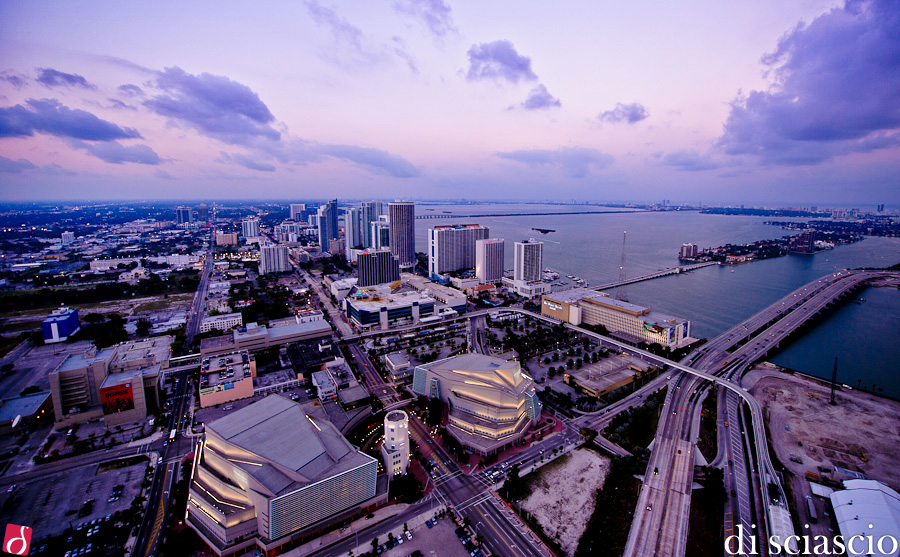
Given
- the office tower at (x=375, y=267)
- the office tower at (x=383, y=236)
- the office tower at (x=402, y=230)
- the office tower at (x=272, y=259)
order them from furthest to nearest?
1. the office tower at (x=383, y=236)
2. the office tower at (x=402, y=230)
3. the office tower at (x=272, y=259)
4. the office tower at (x=375, y=267)

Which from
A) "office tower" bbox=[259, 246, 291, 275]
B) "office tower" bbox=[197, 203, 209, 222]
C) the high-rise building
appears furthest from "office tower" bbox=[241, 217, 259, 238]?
the high-rise building

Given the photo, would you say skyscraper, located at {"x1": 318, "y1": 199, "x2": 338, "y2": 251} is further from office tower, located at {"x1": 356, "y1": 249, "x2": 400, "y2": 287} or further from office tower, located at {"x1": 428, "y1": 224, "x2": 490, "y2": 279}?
office tower, located at {"x1": 356, "y1": 249, "x2": 400, "y2": 287}

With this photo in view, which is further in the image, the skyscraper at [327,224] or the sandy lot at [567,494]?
the skyscraper at [327,224]

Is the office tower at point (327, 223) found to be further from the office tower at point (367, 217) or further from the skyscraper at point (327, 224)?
the office tower at point (367, 217)

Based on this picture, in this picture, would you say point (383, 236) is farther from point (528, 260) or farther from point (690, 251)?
point (690, 251)

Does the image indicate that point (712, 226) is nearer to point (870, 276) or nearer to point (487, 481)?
point (870, 276)

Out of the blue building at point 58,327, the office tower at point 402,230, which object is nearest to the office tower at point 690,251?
the office tower at point 402,230
